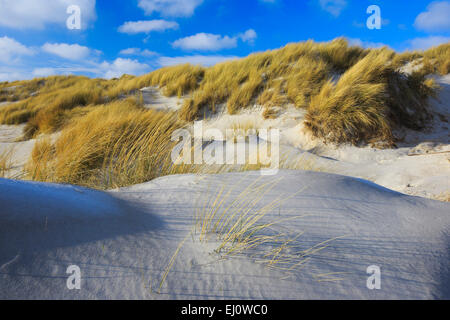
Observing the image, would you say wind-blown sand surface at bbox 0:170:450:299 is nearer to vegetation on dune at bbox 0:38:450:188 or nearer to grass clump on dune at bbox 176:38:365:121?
vegetation on dune at bbox 0:38:450:188

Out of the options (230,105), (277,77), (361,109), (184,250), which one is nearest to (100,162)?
(184,250)

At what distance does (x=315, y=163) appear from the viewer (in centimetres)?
410

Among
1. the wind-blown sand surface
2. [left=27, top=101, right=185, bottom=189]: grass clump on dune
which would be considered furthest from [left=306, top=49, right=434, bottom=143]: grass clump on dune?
the wind-blown sand surface

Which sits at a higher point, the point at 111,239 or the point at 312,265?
the point at 111,239

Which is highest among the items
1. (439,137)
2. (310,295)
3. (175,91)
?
(175,91)

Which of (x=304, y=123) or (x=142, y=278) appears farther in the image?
(x=304, y=123)

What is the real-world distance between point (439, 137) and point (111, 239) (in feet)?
22.5

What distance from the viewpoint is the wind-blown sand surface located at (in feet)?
3.15

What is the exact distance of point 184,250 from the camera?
1.18 metres

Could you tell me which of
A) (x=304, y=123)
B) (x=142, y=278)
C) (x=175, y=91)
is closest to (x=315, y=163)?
(x=304, y=123)

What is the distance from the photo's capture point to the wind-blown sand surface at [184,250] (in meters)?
0.96

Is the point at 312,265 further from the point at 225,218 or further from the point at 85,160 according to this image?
the point at 85,160

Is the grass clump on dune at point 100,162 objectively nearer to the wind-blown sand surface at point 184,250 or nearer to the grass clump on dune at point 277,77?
the wind-blown sand surface at point 184,250

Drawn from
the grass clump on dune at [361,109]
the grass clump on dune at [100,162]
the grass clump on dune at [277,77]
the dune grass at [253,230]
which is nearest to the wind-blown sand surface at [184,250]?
the dune grass at [253,230]
